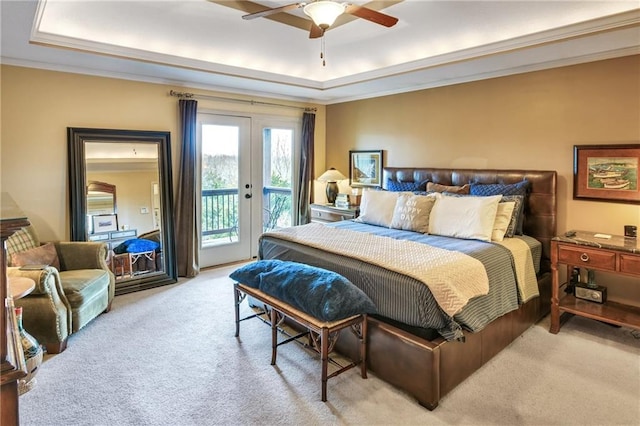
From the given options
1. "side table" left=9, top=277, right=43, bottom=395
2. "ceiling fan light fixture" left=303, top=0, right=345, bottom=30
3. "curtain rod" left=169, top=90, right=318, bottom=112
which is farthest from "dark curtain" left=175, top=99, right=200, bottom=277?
"ceiling fan light fixture" left=303, top=0, right=345, bottom=30

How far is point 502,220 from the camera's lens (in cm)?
350

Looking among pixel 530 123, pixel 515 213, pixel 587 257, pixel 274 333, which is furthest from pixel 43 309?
pixel 530 123

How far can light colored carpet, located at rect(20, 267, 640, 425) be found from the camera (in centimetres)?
228

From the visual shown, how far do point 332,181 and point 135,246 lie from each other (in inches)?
112

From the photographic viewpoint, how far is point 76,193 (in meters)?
4.07

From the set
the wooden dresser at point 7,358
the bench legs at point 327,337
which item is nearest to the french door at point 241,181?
the bench legs at point 327,337

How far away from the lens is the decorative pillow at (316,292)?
93.4 inches

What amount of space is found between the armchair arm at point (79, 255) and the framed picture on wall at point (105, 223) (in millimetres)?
487

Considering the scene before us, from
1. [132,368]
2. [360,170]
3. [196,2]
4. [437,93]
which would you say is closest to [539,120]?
[437,93]

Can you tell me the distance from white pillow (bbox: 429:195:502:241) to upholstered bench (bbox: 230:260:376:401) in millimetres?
1440

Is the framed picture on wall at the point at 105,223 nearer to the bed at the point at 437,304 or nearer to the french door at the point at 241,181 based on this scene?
the french door at the point at 241,181

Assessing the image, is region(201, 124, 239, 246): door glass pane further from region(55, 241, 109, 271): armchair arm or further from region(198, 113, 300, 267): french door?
region(55, 241, 109, 271): armchair arm

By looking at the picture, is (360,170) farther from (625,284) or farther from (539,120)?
(625,284)

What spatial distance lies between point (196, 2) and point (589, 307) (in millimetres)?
4377
